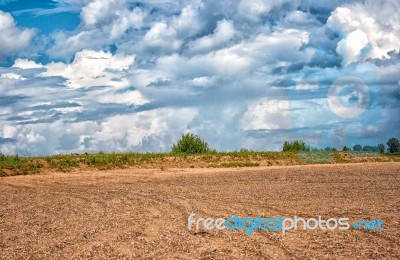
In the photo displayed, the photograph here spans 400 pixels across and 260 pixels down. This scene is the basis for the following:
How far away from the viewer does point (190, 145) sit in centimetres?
6212

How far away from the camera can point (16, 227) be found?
16750 millimetres

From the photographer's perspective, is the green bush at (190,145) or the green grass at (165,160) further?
the green bush at (190,145)

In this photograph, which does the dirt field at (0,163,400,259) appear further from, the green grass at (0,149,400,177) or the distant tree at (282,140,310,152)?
the distant tree at (282,140,310,152)

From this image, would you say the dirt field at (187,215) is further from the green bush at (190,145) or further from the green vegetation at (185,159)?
the green bush at (190,145)

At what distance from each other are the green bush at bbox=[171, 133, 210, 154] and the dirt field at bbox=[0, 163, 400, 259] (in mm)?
29142

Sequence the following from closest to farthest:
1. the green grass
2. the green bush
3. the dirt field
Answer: the dirt field < the green grass < the green bush

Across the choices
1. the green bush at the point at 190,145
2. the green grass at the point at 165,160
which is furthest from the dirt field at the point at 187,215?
the green bush at the point at 190,145

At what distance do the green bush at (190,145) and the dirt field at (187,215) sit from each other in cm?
2914

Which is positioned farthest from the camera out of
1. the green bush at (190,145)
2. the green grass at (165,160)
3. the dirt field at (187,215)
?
the green bush at (190,145)

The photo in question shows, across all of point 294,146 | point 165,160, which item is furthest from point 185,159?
point 294,146

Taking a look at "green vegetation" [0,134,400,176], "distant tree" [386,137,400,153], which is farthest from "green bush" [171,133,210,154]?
"distant tree" [386,137,400,153]

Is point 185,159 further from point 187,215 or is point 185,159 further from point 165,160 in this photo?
point 187,215

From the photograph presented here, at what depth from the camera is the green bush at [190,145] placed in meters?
61.5

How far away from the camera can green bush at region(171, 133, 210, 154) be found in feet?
202
